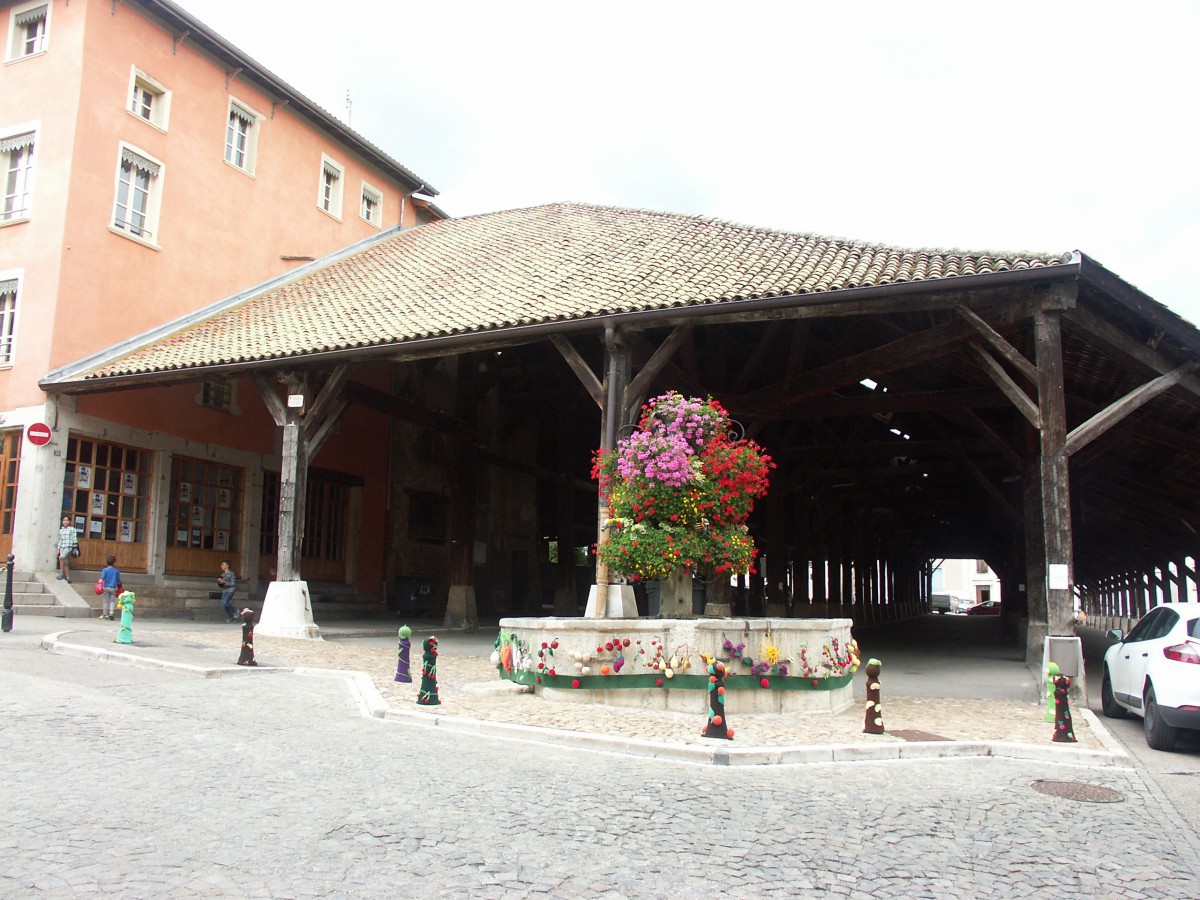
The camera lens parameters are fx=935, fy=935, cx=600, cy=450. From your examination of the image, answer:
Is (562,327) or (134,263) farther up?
(134,263)

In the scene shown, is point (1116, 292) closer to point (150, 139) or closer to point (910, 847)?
point (910, 847)

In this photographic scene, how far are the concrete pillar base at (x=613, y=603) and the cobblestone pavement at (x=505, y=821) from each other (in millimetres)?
4749

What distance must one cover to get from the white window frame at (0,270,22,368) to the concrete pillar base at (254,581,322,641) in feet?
25.5

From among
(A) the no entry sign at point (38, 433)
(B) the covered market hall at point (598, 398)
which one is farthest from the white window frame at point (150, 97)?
(A) the no entry sign at point (38, 433)

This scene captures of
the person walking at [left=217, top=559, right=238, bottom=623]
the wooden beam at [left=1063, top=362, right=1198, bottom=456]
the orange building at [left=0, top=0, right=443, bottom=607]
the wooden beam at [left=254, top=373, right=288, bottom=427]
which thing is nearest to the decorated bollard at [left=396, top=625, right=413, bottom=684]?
the wooden beam at [left=254, top=373, right=288, bottom=427]

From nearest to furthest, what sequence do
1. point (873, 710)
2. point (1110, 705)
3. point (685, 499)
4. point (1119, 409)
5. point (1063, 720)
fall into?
point (1063, 720)
point (873, 710)
point (685, 499)
point (1110, 705)
point (1119, 409)

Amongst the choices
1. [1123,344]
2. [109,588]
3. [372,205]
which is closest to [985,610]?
[372,205]

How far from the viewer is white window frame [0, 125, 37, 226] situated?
61.5ft

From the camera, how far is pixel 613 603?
12.0 metres

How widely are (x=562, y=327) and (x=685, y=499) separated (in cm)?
428

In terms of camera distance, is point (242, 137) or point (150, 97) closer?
point (150, 97)

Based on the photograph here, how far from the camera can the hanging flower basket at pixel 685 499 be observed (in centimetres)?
1001

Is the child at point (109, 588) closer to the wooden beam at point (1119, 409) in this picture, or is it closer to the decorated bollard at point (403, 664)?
the decorated bollard at point (403, 664)

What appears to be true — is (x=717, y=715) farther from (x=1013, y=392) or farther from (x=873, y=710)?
(x=1013, y=392)
